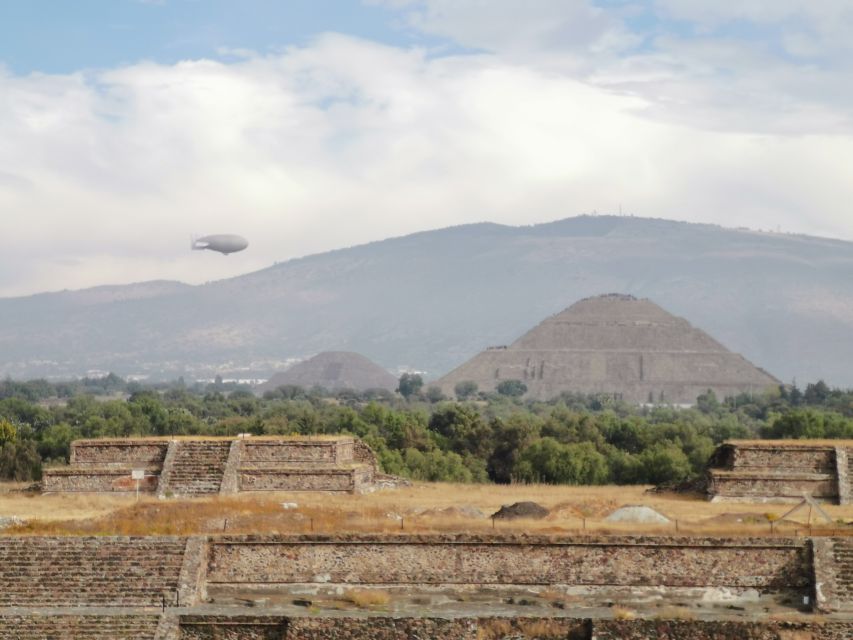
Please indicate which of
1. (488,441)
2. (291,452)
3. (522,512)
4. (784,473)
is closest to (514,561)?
(522,512)

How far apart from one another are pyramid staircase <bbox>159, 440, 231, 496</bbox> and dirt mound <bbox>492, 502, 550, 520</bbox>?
11.6 m

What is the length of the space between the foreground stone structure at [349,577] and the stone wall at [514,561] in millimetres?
25

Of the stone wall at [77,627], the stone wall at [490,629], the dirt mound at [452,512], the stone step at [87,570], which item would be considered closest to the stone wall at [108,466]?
the dirt mound at [452,512]

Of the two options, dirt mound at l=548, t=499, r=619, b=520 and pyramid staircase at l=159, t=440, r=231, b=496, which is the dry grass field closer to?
dirt mound at l=548, t=499, r=619, b=520

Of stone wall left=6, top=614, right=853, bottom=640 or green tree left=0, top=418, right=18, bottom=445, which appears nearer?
stone wall left=6, top=614, right=853, bottom=640

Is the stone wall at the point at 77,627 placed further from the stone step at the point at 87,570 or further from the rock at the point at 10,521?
the rock at the point at 10,521

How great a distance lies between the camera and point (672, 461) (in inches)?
2842

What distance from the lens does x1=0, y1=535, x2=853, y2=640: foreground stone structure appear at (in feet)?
122

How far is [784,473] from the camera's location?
52438 millimetres

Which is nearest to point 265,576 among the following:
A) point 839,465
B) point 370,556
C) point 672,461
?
point 370,556

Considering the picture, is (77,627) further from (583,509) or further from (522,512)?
(583,509)

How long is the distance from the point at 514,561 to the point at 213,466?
17.6 meters

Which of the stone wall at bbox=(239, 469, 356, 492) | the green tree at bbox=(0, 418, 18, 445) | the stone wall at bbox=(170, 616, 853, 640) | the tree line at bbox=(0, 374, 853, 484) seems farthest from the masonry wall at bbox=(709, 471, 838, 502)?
the green tree at bbox=(0, 418, 18, 445)

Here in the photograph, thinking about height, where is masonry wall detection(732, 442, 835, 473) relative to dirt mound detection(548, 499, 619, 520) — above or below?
above
